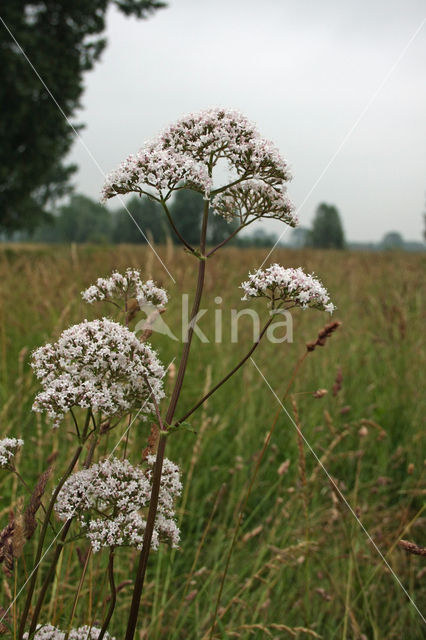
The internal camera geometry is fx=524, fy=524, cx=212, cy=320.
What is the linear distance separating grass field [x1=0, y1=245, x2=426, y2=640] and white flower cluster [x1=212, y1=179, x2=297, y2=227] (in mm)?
893

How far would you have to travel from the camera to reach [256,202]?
2283mm

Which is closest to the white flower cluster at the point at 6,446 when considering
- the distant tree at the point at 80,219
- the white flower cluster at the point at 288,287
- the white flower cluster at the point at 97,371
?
the white flower cluster at the point at 97,371

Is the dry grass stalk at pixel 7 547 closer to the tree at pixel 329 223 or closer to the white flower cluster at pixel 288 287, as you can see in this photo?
the white flower cluster at pixel 288 287

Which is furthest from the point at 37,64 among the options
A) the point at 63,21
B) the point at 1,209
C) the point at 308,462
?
the point at 308,462

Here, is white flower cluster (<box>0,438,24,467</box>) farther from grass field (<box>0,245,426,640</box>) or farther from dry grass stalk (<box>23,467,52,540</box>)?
grass field (<box>0,245,426,640</box>)

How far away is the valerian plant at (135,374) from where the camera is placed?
1.76 meters

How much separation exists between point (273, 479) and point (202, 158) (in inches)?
123

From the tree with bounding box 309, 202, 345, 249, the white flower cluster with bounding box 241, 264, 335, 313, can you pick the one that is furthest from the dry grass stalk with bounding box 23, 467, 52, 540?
the tree with bounding box 309, 202, 345, 249

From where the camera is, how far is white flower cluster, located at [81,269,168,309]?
2.20m

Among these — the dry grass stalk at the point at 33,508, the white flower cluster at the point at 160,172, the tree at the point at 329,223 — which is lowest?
the dry grass stalk at the point at 33,508

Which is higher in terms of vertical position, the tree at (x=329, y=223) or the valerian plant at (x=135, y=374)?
the tree at (x=329, y=223)

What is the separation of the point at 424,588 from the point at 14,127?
2370cm

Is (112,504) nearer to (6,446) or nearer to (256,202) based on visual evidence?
(6,446)

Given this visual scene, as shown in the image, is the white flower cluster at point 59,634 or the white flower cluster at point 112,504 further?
the white flower cluster at point 59,634
